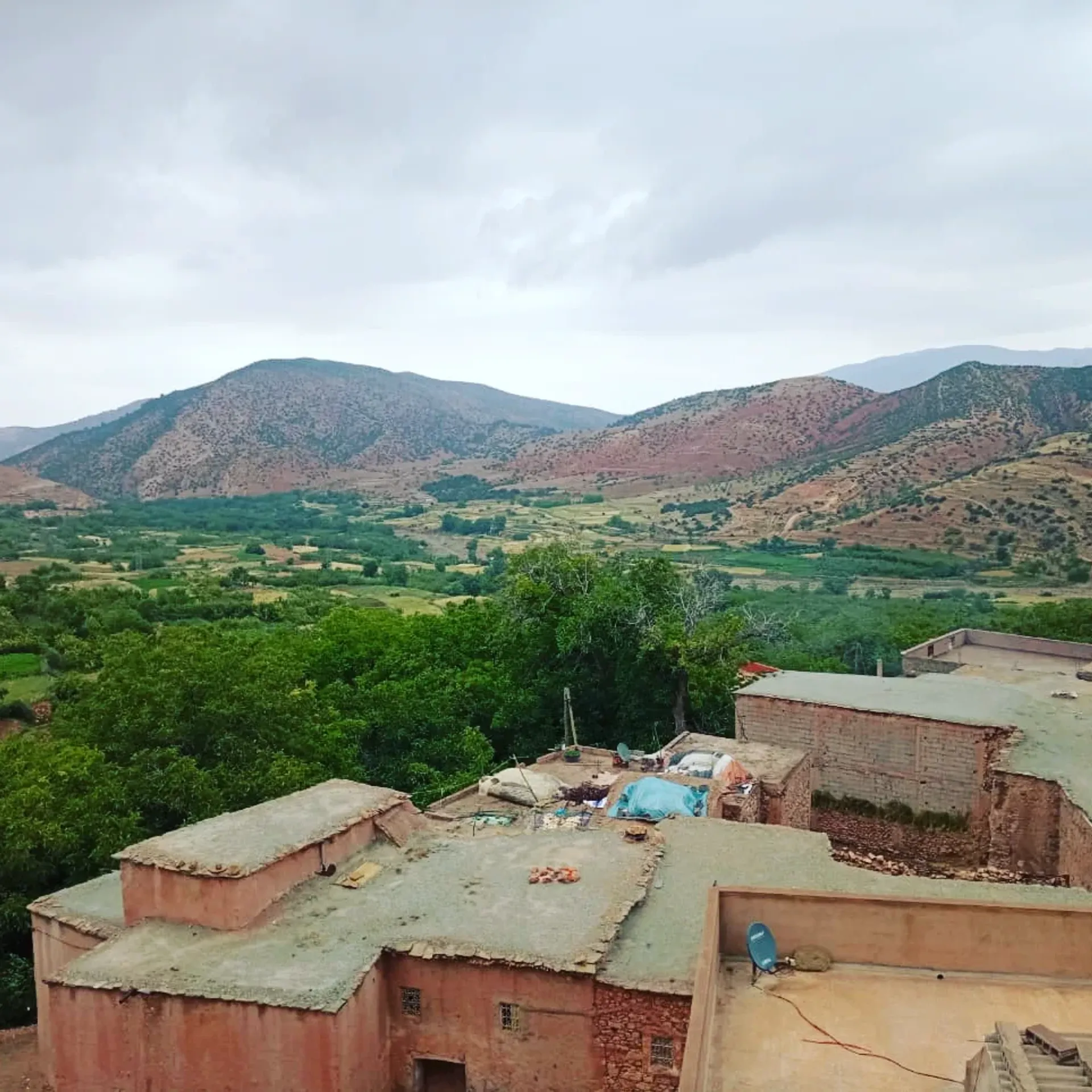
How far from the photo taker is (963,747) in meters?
18.0

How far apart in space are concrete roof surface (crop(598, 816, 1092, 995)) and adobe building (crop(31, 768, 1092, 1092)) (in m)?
0.04

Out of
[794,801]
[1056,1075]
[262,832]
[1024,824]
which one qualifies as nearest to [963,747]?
[1024,824]

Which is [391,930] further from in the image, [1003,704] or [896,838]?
[1003,704]

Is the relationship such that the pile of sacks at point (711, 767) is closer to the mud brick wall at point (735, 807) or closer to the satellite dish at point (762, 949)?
the mud brick wall at point (735, 807)

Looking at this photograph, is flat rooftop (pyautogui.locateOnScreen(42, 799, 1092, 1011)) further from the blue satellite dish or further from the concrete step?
the concrete step

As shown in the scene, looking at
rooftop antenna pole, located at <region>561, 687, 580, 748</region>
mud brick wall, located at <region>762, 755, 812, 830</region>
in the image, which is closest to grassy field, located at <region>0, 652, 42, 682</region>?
rooftop antenna pole, located at <region>561, 687, 580, 748</region>

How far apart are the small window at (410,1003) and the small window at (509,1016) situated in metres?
0.96

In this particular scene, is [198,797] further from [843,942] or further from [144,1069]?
[843,942]

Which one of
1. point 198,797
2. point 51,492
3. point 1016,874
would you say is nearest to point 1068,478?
point 1016,874

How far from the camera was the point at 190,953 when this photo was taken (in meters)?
10.5

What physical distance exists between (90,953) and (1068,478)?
70715mm

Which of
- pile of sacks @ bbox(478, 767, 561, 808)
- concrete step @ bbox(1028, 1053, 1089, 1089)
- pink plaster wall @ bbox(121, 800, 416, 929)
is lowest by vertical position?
pile of sacks @ bbox(478, 767, 561, 808)

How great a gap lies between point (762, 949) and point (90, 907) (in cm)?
919

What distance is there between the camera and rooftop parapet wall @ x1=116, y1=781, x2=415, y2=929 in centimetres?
1099
